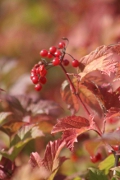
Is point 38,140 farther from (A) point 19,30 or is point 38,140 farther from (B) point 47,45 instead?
(A) point 19,30

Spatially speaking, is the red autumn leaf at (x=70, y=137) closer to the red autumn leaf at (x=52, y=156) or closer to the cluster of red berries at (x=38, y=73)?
the red autumn leaf at (x=52, y=156)

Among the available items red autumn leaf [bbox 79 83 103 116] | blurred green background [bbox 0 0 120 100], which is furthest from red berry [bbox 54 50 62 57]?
blurred green background [bbox 0 0 120 100]

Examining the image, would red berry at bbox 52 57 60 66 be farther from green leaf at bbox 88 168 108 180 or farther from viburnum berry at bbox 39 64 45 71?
green leaf at bbox 88 168 108 180

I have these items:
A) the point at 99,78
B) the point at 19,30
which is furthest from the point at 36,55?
the point at 99,78

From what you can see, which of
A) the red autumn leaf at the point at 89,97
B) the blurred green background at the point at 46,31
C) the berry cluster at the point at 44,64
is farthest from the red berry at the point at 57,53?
the blurred green background at the point at 46,31

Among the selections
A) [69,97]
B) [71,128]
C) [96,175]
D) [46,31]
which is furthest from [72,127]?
[46,31]

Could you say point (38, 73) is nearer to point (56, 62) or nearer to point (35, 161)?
point (56, 62)
